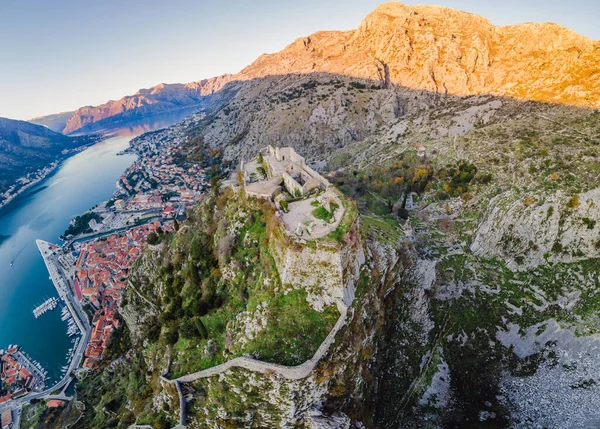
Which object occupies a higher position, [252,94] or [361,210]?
[252,94]

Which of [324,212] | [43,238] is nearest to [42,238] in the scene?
[43,238]

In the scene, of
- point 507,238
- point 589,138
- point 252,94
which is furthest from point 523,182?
point 252,94

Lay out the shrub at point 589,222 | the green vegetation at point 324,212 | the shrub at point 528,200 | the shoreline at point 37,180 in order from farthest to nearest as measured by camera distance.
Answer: the shoreline at point 37,180 → the shrub at point 528,200 → the shrub at point 589,222 → the green vegetation at point 324,212

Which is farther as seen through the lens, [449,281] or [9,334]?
[9,334]

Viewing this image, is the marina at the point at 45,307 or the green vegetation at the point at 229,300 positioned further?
the marina at the point at 45,307

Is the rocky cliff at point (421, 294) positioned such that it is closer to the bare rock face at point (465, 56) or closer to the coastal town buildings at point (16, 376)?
the bare rock face at point (465, 56)

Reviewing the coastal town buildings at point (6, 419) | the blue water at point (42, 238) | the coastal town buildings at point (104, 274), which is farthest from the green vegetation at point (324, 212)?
the blue water at point (42, 238)

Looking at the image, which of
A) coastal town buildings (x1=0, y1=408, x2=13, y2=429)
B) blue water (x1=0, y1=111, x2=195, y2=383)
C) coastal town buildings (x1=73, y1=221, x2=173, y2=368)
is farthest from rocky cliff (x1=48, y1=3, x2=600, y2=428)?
blue water (x1=0, y1=111, x2=195, y2=383)

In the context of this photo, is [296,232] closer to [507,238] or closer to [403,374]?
[403,374]
